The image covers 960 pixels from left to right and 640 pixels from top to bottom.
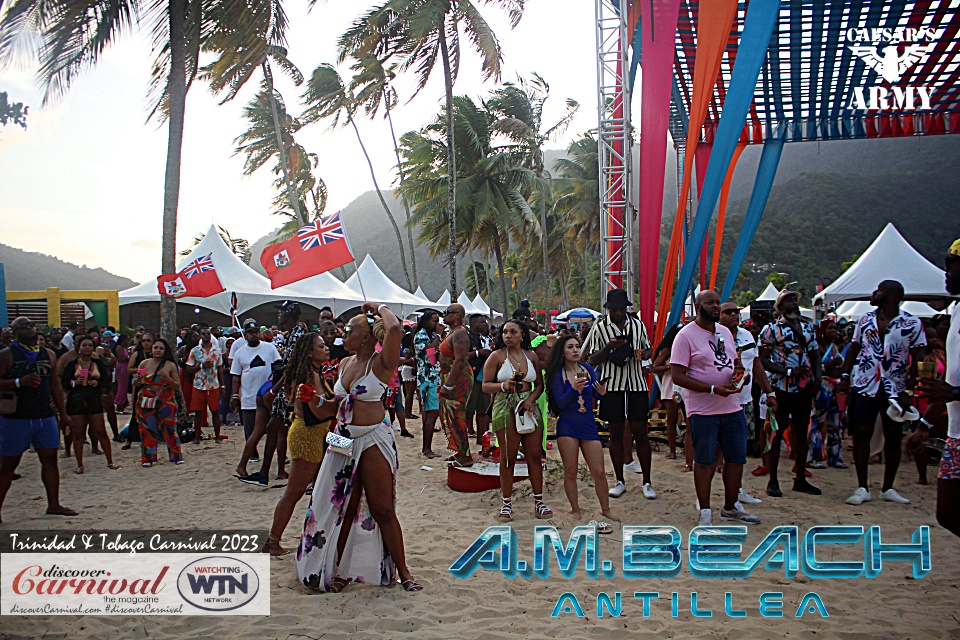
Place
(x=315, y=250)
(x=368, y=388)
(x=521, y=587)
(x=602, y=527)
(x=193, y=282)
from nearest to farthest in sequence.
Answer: (x=368, y=388) → (x=521, y=587) → (x=602, y=527) → (x=315, y=250) → (x=193, y=282)

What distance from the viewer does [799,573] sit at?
4109mm

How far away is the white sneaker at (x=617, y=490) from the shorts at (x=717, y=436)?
3.91 feet

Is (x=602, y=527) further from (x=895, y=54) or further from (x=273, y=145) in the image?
(x=273, y=145)

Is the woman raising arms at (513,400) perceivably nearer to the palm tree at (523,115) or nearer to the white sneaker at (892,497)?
the white sneaker at (892,497)

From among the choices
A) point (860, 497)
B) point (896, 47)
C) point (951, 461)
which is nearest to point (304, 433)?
point (951, 461)

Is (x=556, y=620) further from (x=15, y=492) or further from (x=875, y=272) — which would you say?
(x=875, y=272)

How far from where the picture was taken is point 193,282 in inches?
461

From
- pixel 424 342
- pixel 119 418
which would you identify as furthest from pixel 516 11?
pixel 119 418

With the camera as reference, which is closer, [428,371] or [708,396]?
[708,396]

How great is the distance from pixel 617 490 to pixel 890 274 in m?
13.0

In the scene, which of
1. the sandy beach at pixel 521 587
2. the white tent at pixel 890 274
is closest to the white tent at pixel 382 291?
the white tent at pixel 890 274

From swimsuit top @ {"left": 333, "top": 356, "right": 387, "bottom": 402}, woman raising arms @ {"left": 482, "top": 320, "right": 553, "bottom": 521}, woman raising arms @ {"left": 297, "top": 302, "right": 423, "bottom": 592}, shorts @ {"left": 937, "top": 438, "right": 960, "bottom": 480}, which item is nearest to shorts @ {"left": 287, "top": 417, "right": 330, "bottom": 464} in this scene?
woman raising arms @ {"left": 297, "top": 302, "right": 423, "bottom": 592}

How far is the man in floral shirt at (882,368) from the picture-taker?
5215 mm

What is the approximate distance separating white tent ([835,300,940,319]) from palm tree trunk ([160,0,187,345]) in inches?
623
